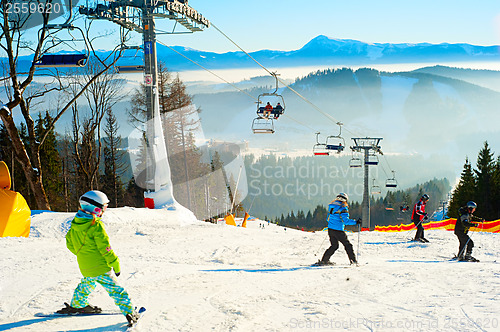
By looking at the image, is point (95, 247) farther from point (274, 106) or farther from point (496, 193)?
point (496, 193)

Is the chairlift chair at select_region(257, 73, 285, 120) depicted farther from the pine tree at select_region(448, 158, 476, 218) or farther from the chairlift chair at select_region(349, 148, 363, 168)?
the pine tree at select_region(448, 158, 476, 218)

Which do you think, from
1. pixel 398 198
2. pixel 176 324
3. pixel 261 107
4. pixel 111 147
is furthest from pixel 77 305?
pixel 398 198

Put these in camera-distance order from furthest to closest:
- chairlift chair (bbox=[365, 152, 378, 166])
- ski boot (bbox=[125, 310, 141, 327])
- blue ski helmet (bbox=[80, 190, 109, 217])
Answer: chairlift chair (bbox=[365, 152, 378, 166])
ski boot (bbox=[125, 310, 141, 327])
blue ski helmet (bbox=[80, 190, 109, 217])

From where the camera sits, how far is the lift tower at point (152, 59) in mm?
16078

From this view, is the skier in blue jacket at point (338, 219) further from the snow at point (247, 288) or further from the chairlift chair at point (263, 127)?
the chairlift chair at point (263, 127)

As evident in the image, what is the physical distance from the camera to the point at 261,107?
16766 millimetres

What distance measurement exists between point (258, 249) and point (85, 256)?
720 centimetres

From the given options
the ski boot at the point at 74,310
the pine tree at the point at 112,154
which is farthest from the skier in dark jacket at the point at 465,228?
the pine tree at the point at 112,154

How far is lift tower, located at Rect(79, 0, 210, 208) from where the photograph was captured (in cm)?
1608

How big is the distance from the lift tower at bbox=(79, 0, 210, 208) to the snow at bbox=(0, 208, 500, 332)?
4.91 m

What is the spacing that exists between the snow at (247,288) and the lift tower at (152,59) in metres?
4.91

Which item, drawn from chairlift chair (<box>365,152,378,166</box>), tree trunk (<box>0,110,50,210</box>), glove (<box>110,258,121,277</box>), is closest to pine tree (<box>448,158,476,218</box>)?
chairlift chair (<box>365,152,378,166</box>)

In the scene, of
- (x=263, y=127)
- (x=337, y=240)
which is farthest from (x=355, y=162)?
(x=337, y=240)

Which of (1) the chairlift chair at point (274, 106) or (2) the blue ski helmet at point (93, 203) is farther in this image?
(1) the chairlift chair at point (274, 106)
